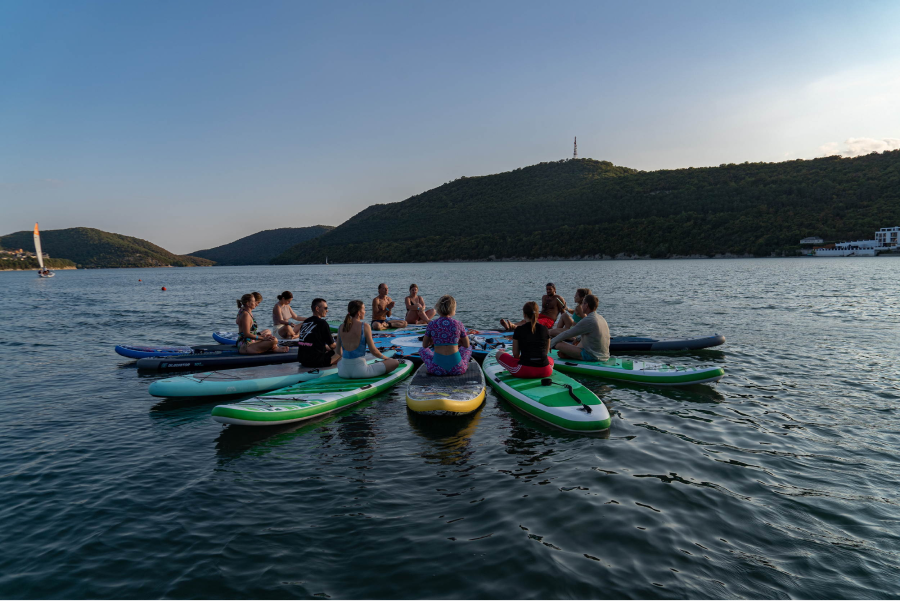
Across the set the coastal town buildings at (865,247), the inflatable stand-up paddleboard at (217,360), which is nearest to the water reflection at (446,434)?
the inflatable stand-up paddleboard at (217,360)

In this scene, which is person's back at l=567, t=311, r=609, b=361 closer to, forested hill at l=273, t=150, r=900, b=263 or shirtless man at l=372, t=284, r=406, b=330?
shirtless man at l=372, t=284, r=406, b=330

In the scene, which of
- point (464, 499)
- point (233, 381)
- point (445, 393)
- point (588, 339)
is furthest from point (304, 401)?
point (588, 339)

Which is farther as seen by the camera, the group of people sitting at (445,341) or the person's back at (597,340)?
the person's back at (597,340)

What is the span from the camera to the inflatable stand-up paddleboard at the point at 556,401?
8.18 metres

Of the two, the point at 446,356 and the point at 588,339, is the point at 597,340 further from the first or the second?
the point at 446,356

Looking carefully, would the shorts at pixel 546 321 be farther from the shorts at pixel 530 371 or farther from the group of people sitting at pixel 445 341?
the shorts at pixel 530 371

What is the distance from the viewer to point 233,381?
10.6 meters

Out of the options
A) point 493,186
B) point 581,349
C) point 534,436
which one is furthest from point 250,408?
point 493,186

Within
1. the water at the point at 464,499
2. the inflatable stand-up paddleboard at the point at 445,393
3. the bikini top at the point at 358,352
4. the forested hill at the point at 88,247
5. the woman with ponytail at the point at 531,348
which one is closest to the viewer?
the water at the point at 464,499

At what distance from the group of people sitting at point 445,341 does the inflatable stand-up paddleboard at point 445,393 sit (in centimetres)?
27

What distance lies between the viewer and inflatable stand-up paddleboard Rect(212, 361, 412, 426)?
8.09m

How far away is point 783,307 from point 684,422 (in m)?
23.1

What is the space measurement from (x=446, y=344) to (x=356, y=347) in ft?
→ 7.15

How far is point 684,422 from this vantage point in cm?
895
